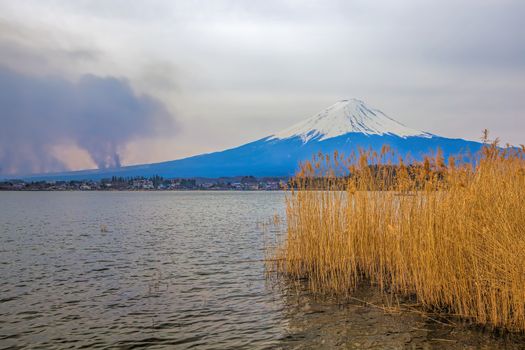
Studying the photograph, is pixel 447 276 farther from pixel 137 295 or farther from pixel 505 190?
pixel 137 295

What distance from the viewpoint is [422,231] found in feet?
23.2

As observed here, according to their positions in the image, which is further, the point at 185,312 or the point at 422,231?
the point at 185,312

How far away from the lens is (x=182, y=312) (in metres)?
8.05

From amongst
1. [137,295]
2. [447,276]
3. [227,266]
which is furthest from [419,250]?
[227,266]

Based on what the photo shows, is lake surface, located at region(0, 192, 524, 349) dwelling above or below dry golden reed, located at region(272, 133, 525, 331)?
below

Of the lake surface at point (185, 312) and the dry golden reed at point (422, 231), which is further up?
the dry golden reed at point (422, 231)

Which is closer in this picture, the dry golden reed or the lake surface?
the dry golden reed

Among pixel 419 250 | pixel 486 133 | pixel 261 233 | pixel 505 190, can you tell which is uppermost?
pixel 486 133

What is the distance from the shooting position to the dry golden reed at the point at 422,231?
595cm

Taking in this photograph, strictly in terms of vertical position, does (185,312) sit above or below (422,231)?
below

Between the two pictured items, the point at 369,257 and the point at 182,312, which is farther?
the point at 369,257

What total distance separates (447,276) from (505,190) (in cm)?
159

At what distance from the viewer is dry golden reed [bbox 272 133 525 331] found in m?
5.95

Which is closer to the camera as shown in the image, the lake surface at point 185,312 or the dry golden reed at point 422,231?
the dry golden reed at point 422,231
